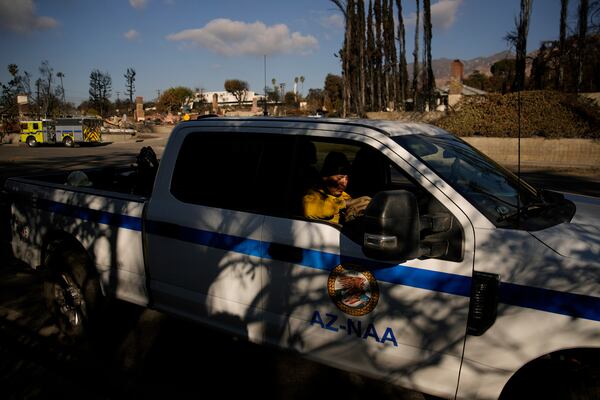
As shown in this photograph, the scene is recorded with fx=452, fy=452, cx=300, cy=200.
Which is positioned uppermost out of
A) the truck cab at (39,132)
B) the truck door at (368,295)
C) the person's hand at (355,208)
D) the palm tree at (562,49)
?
the palm tree at (562,49)

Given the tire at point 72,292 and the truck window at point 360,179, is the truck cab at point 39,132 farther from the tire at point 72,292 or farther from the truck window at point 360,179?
the truck window at point 360,179

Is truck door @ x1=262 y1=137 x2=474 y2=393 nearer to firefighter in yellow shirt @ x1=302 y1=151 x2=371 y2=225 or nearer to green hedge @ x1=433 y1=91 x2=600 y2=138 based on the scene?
firefighter in yellow shirt @ x1=302 y1=151 x2=371 y2=225

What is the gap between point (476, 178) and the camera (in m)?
2.75

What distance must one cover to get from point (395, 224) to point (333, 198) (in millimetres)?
1040

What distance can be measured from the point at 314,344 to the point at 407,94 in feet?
139

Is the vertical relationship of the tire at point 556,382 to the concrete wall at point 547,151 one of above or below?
below

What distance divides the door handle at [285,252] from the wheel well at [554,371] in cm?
126

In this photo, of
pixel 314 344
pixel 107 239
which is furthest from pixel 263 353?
pixel 107 239

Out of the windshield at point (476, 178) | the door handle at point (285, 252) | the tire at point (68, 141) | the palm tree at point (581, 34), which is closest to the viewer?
the windshield at point (476, 178)

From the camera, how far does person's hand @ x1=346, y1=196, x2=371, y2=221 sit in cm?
290

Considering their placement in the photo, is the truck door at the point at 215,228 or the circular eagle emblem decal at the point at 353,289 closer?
the circular eagle emblem decal at the point at 353,289

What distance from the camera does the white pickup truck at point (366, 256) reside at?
6.91 feet

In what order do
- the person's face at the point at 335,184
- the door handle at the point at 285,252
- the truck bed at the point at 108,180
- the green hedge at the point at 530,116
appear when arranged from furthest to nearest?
the green hedge at the point at 530,116 < the truck bed at the point at 108,180 < the person's face at the point at 335,184 < the door handle at the point at 285,252

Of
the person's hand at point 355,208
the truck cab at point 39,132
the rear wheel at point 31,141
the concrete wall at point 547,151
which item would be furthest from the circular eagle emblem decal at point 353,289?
the rear wheel at point 31,141
